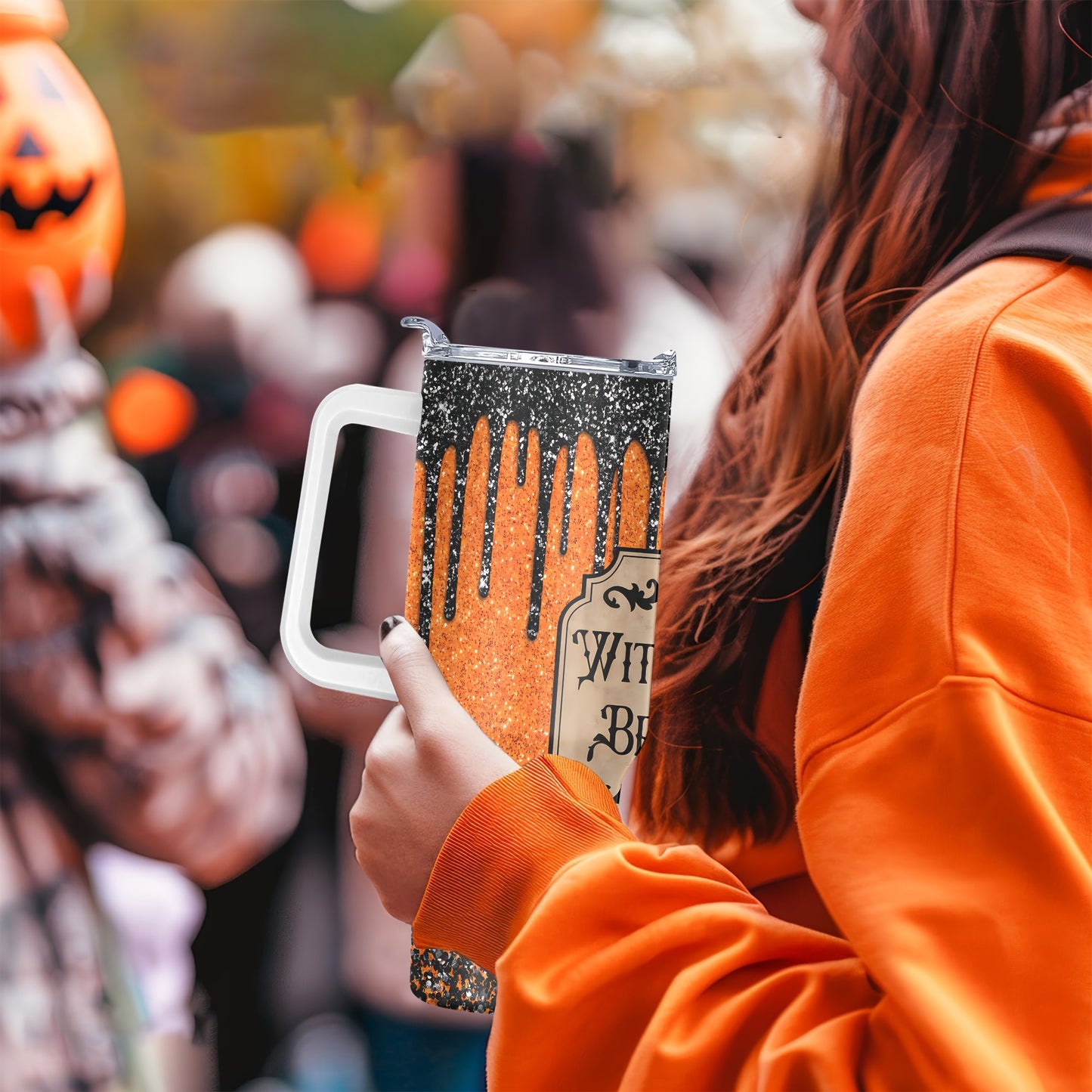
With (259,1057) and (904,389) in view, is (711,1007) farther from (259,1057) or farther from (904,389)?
(259,1057)

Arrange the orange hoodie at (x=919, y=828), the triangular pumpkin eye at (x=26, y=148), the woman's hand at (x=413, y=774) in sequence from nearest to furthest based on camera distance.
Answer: the orange hoodie at (x=919, y=828) → the woman's hand at (x=413, y=774) → the triangular pumpkin eye at (x=26, y=148)

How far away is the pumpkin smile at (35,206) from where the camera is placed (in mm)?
618

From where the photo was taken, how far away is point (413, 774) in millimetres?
424

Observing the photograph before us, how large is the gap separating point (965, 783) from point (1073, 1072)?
90mm

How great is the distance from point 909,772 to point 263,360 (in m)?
0.49

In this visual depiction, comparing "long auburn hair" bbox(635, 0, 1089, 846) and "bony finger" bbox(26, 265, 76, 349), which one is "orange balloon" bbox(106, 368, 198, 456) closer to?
Answer: "bony finger" bbox(26, 265, 76, 349)

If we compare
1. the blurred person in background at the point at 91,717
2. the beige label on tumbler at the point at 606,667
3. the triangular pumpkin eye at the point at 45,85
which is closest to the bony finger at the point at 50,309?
the blurred person in background at the point at 91,717

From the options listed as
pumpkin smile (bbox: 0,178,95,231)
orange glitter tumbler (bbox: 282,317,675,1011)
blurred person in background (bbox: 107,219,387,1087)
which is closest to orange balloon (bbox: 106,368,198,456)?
blurred person in background (bbox: 107,219,387,1087)

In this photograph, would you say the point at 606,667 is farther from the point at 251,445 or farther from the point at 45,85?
the point at 45,85

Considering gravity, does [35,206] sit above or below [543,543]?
above

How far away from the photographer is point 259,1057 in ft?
2.20

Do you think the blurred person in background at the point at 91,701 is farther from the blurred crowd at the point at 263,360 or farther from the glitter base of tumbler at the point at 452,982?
the glitter base of tumbler at the point at 452,982

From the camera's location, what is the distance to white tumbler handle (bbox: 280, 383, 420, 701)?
1.59 feet

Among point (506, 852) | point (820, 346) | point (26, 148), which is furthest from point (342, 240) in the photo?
point (506, 852)
